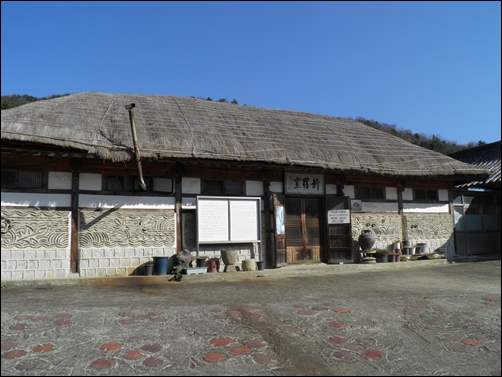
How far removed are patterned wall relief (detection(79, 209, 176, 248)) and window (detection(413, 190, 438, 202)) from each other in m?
7.14

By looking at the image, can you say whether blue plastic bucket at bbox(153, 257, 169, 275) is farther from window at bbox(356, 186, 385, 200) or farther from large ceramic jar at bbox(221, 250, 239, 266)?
window at bbox(356, 186, 385, 200)

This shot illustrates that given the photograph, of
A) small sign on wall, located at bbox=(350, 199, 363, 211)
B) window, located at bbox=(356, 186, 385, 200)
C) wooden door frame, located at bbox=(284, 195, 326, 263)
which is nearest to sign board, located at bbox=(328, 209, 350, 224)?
wooden door frame, located at bbox=(284, 195, 326, 263)

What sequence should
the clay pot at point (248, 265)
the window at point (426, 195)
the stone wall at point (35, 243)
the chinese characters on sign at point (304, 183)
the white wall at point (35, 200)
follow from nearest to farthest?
the stone wall at point (35, 243) < the white wall at point (35, 200) < the clay pot at point (248, 265) < the chinese characters on sign at point (304, 183) < the window at point (426, 195)

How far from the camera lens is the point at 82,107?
9031mm

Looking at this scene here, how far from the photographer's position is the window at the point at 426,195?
11555mm

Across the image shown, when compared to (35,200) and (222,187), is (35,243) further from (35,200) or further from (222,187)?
(222,187)

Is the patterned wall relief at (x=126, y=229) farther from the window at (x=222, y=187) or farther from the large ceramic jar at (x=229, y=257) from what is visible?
the large ceramic jar at (x=229, y=257)

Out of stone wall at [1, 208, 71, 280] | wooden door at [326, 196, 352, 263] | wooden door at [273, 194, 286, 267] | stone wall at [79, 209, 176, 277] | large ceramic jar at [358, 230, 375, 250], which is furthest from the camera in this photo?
large ceramic jar at [358, 230, 375, 250]

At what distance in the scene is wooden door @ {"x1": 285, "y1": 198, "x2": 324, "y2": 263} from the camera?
9.80 metres

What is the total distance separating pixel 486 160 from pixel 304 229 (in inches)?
424

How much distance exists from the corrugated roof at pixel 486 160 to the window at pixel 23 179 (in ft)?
44.3

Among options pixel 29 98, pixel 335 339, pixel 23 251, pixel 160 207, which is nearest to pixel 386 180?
pixel 160 207

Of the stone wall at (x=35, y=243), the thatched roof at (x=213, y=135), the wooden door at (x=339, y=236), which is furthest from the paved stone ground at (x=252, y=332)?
the wooden door at (x=339, y=236)

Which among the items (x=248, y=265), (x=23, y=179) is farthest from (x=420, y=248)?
(x=23, y=179)
